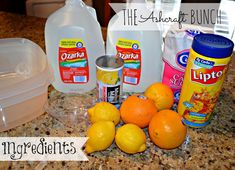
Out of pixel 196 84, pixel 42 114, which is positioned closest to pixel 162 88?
pixel 196 84

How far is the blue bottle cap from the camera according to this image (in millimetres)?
583

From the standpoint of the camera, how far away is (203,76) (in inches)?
24.5

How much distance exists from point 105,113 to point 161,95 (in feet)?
0.51

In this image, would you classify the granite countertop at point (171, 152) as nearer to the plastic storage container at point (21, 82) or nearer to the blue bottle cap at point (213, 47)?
the plastic storage container at point (21, 82)

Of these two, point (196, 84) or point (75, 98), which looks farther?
point (75, 98)

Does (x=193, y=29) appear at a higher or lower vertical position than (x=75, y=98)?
higher

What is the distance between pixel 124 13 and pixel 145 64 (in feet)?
0.51

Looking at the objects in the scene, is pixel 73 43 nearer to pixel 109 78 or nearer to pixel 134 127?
pixel 109 78

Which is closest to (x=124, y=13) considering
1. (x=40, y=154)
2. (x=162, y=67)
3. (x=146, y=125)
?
(x=162, y=67)

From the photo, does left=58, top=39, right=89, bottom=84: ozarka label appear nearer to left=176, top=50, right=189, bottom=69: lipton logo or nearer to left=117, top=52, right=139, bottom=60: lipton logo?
left=117, top=52, right=139, bottom=60: lipton logo

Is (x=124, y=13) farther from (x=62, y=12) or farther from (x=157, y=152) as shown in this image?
(x=157, y=152)

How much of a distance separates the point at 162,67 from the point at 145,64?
0.05 m

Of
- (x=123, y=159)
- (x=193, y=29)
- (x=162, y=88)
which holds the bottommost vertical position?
(x=123, y=159)

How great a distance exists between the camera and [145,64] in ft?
2.57
